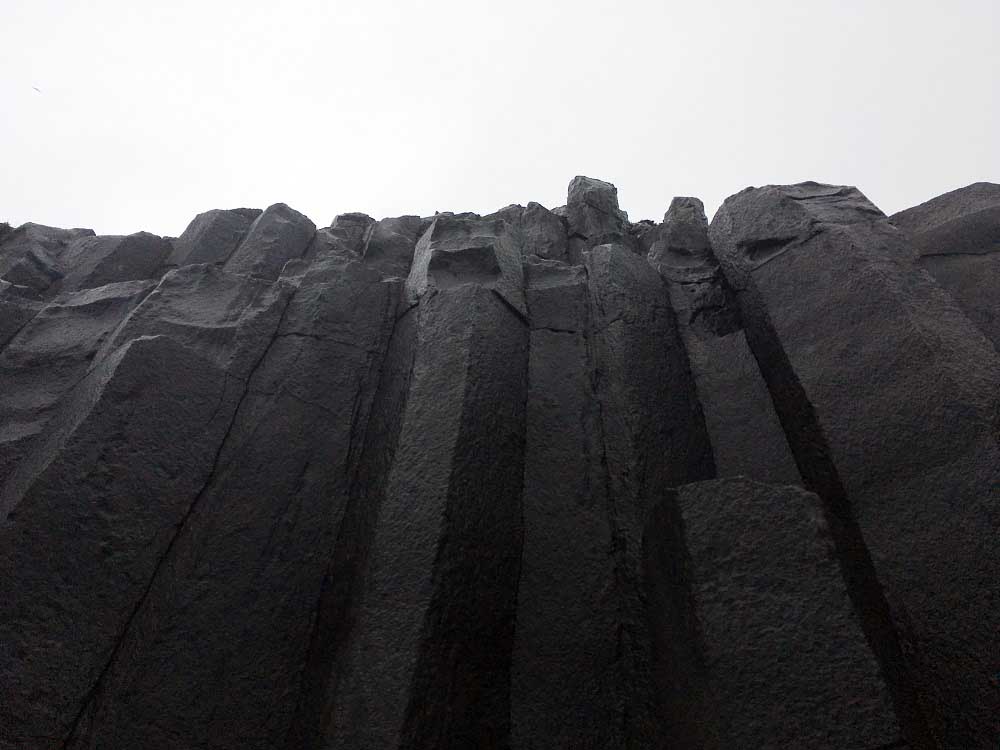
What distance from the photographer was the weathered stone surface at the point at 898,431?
209cm

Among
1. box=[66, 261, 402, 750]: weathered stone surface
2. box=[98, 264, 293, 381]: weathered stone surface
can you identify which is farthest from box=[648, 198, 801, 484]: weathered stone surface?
box=[98, 264, 293, 381]: weathered stone surface

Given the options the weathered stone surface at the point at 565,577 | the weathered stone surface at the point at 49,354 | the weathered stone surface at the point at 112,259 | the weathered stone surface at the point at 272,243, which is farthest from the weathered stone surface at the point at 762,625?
the weathered stone surface at the point at 112,259

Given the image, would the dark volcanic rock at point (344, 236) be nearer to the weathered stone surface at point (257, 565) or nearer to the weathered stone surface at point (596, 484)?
the weathered stone surface at point (257, 565)

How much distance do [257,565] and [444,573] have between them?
970 millimetres

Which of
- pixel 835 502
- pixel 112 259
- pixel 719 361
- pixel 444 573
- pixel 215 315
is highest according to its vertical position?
pixel 112 259

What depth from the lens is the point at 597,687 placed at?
2418mm

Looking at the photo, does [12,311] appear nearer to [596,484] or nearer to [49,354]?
[49,354]

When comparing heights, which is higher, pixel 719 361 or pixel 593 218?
pixel 593 218

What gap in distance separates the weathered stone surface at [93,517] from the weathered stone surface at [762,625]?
2277mm

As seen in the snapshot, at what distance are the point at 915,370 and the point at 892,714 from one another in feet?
4.79

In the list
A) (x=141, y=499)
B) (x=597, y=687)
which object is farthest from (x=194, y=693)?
(x=597, y=687)

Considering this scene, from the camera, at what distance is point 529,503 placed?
2.90 metres

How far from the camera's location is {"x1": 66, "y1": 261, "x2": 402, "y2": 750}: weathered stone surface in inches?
92.8

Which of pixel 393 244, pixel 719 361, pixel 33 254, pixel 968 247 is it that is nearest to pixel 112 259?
pixel 33 254
